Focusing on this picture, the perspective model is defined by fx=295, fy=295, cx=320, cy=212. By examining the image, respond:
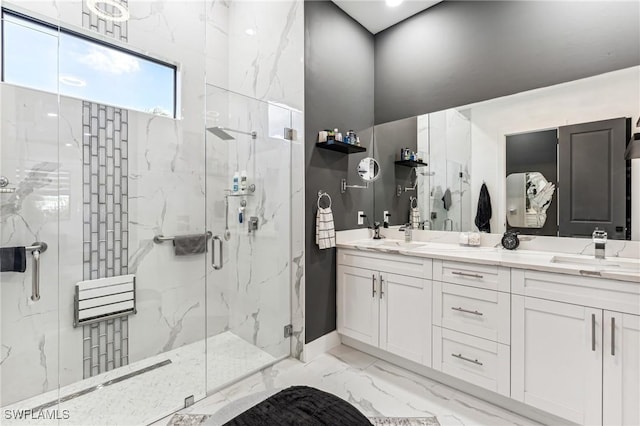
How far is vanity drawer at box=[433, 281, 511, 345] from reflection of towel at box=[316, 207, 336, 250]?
2.91ft

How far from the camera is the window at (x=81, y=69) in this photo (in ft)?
6.21

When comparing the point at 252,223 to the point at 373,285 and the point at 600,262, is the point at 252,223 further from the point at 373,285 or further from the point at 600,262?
the point at 600,262

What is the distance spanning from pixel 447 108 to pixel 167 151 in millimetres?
2497

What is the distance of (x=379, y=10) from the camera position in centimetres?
280

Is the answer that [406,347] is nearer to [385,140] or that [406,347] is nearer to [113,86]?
[385,140]

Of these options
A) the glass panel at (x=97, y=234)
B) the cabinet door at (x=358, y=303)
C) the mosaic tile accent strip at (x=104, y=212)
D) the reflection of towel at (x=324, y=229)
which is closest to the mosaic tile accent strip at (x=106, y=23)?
the glass panel at (x=97, y=234)

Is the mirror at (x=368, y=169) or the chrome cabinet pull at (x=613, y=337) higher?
the mirror at (x=368, y=169)

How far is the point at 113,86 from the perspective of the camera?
2.45 metres

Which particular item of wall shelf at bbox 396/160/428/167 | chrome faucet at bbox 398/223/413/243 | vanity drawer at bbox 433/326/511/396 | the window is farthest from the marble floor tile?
the window

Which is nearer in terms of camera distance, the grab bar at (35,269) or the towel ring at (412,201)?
Result: the grab bar at (35,269)

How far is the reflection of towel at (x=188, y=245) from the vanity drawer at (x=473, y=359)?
1.97 metres

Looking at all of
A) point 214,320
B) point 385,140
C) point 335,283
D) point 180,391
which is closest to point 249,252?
point 214,320

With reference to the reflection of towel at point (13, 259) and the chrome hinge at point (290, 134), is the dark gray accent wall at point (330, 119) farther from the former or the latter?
the reflection of towel at point (13, 259)

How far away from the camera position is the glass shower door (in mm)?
2455
